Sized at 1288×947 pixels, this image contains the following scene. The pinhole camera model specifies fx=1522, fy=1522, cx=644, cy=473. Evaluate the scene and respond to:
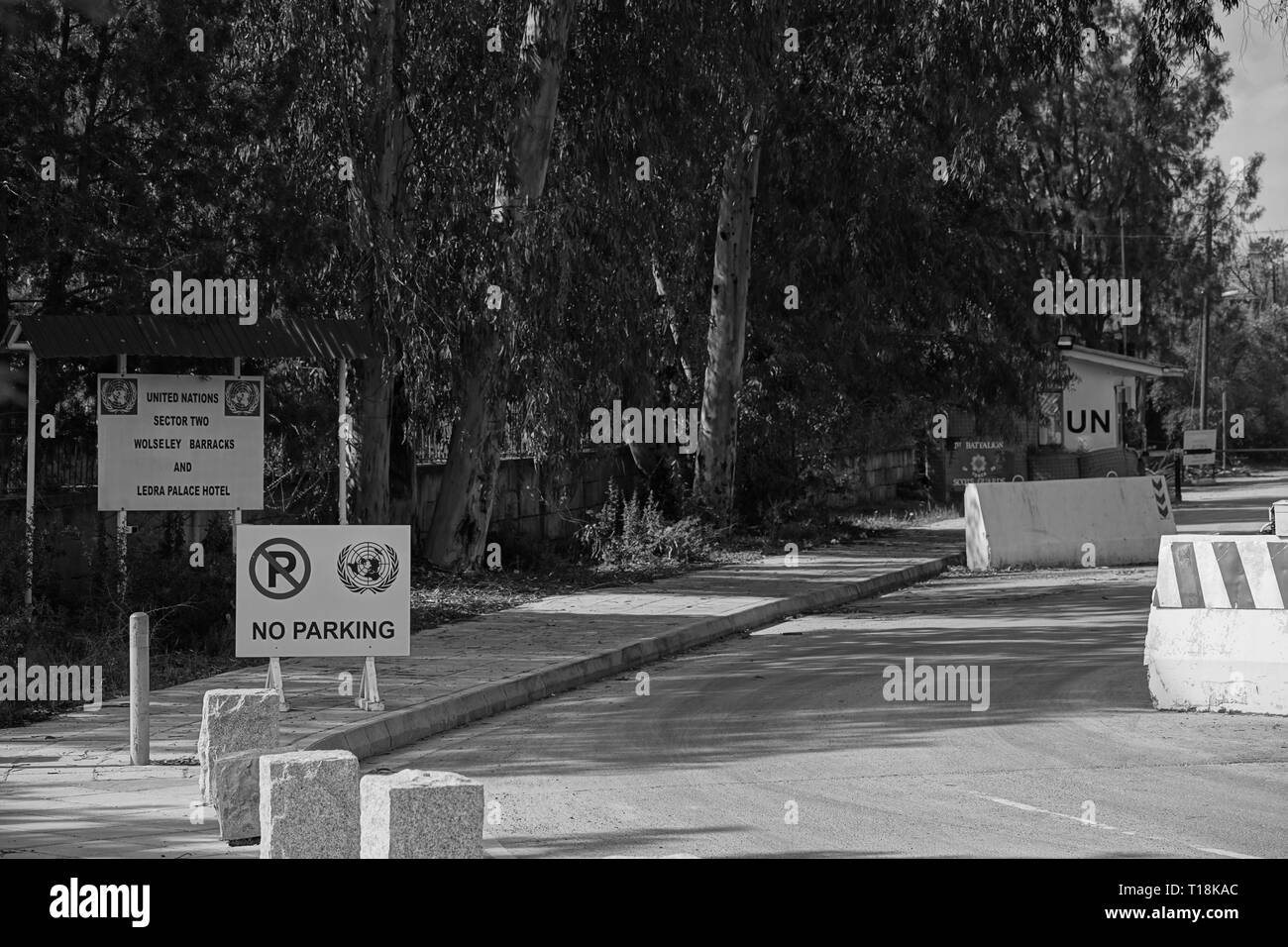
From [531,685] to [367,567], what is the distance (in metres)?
2.01

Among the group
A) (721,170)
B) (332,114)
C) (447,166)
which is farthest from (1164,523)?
(332,114)

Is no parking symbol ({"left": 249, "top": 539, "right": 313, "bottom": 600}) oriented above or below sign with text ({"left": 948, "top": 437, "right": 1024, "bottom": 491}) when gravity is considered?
below

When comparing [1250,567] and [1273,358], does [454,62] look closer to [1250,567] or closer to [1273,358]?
[1250,567]

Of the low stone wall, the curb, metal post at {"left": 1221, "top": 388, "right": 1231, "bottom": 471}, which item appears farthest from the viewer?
metal post at {"left": 1221, "top": 388, "right": 1231, "bottom": 471}

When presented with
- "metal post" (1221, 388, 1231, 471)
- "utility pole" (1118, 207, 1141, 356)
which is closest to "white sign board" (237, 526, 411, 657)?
"utility pole" (1118, 207, 1141, 356)

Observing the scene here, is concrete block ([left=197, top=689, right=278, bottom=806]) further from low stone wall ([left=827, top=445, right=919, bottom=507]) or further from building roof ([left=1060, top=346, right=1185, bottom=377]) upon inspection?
building roof ([left=1060, top=346, right=1185, bottom=377])

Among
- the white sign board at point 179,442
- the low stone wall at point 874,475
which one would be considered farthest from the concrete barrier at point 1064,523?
the white sign board at point 179,442

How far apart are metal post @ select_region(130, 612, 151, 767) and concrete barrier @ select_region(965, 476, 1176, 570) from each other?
1649 cm

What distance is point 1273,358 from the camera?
74.5m

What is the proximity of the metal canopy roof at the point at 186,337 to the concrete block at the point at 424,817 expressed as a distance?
8998 mm

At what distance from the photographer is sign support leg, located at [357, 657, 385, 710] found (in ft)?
34.8

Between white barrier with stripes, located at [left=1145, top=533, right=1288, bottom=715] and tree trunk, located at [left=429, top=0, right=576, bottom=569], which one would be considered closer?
white barrier with stripes, located at [left=1145, top=533, right=1288, bottom=715]
